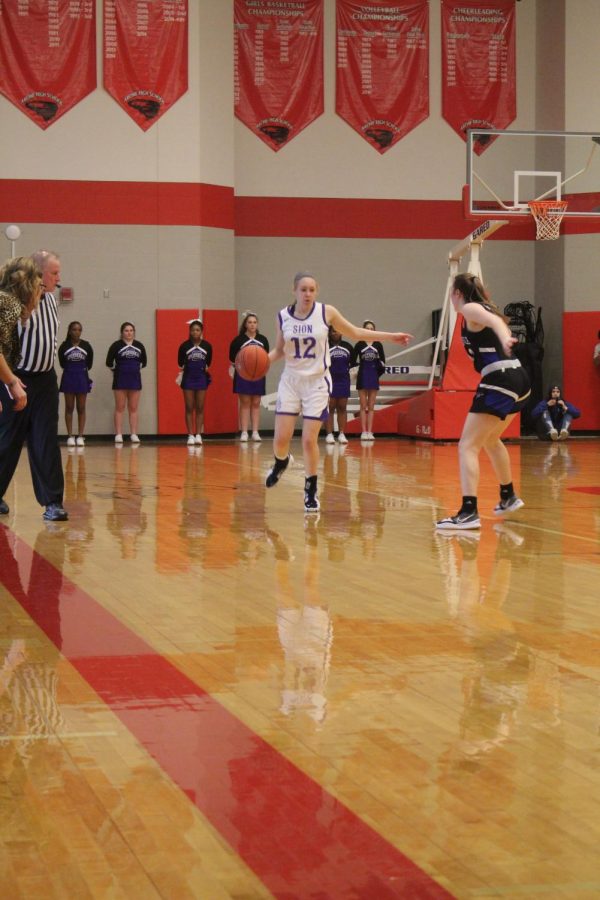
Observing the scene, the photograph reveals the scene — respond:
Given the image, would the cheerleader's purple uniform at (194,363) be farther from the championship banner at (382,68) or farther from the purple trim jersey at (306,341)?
the purple trim jersey at (306,341)

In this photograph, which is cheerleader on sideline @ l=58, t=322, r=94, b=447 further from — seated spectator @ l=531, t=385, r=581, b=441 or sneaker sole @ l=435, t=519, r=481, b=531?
sneaker sole @ l=435, t=519, r=481, b=531

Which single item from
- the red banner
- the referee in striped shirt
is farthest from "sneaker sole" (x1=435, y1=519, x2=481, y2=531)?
the red banner

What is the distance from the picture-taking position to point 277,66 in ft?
72.4

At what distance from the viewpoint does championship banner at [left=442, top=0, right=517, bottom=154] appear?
22734 mm

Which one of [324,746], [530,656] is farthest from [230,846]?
[530,656]

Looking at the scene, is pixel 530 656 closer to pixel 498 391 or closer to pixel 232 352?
pixel 498 391

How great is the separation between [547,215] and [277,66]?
20.6 feet

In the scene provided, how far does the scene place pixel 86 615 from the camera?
209 inches

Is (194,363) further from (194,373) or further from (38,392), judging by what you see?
(38,392)

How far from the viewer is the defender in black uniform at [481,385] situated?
8.23 meters

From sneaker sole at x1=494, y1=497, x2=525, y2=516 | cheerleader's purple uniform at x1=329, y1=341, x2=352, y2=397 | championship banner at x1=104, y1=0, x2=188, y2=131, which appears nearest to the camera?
sneaker sole at x1=494, y1=497, x2=525, y2=516

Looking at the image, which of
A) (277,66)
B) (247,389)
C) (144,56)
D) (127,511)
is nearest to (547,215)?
(247,389)

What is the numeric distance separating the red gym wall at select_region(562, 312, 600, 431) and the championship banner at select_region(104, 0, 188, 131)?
26.9ft

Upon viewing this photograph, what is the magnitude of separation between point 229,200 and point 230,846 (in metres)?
19.5
